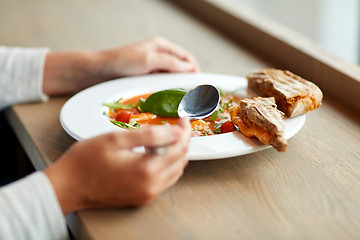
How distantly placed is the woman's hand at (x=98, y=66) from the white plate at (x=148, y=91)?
2.3 inches

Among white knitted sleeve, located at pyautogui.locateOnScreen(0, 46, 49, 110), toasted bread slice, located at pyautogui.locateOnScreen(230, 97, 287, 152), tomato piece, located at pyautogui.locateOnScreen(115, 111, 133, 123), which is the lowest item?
white knitted sleeve, located at pyautogui.locateOnScreen(0, 46, 49, 110)

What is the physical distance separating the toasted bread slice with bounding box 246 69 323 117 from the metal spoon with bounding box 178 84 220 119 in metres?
0.15

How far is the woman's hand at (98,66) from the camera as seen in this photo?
1354mm

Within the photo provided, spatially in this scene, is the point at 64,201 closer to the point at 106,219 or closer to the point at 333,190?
the point at 106,219

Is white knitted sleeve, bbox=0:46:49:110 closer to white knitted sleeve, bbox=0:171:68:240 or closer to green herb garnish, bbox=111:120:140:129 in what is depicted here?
green herb garnish, bbox=111:120:140:129

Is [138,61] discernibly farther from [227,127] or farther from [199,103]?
[227,127]

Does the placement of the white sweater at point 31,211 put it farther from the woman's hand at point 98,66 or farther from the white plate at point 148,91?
the woman's hand at point 98,66

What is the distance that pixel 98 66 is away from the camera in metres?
1.38

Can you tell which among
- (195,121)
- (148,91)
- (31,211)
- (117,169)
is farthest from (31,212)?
(148,91)

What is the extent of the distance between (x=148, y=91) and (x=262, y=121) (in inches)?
16.9

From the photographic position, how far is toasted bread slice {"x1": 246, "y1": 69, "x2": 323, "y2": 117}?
1059 millimetres

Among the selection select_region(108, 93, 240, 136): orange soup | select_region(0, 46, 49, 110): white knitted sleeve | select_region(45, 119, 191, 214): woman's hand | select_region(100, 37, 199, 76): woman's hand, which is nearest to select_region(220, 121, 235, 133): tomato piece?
select_region(108, 93, 240, 136): orange soup

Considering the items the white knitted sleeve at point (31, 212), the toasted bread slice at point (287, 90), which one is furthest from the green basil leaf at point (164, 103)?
the white knitted sleeve at point (31, 212)

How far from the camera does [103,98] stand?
119 cm
